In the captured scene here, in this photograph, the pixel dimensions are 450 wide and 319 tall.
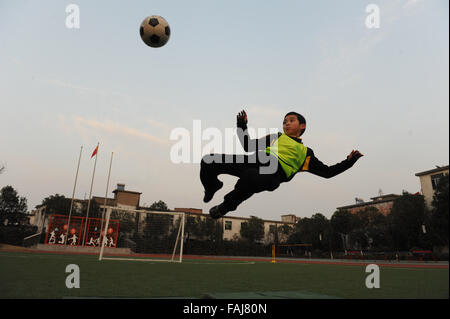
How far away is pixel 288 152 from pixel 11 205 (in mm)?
72882

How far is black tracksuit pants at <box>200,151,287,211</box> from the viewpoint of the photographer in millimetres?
3264

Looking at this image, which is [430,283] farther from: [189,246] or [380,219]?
[380,219]

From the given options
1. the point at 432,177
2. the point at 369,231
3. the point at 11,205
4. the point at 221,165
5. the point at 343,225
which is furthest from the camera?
the point at 11,205

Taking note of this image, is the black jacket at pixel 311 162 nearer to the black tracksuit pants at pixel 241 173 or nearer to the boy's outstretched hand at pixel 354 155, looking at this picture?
the boy's outstretched hand at pixel 354 155

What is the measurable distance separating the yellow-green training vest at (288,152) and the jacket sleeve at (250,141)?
82 millimetres

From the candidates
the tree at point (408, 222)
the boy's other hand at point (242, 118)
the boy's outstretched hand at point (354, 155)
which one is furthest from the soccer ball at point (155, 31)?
the tree at point (408, 222)

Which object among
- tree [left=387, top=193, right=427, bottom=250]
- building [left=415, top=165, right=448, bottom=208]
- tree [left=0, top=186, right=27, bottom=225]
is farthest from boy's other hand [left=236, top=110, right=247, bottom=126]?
tree [left=0, top=186, right=27, bottom=225]

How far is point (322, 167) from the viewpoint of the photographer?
13.9 ft

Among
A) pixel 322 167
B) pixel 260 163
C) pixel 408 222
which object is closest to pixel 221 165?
pixel 260 163

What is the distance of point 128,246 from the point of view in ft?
113

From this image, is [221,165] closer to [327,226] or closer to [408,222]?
[408,222]

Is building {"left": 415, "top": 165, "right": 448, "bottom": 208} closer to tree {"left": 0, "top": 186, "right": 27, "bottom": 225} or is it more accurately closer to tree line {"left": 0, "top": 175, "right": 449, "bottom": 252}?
tree line {"left": 0, "top": 175, "right": 449, "bottom": 252}

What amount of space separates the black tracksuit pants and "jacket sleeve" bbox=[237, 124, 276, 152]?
0.19 m
